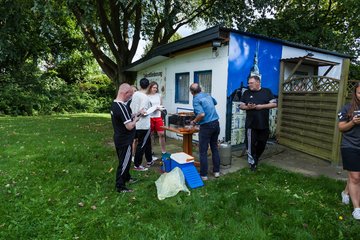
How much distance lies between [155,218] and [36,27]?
57.9 ft

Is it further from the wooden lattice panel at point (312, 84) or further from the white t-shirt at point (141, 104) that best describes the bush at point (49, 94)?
the wooden lattice panel at point (312, 84)

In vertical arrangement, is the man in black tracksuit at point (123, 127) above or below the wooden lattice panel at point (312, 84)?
below

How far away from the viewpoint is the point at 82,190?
4.14 m

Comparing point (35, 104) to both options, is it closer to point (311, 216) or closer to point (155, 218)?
point (155, 218)

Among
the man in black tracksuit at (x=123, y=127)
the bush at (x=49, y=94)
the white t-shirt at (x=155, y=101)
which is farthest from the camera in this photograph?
the bush at (x=49, y=94)

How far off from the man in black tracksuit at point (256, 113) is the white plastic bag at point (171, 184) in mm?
1725

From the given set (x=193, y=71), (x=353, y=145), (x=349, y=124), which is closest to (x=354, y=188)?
(x=353, y=145)

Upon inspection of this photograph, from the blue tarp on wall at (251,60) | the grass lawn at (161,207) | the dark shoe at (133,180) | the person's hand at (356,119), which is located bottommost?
the dark shoe at (133,180)

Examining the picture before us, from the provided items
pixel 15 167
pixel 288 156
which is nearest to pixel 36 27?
pixel 15 167

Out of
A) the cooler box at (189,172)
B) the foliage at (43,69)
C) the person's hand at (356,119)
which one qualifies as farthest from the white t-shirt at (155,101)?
the foliage at (43,69)

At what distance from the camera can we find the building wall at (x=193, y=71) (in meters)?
6.74

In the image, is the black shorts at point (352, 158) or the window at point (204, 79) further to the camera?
the window at point (204, 79)

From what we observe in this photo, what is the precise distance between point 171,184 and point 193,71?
4489 millimetres

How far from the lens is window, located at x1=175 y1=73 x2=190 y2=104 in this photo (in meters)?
8.26
